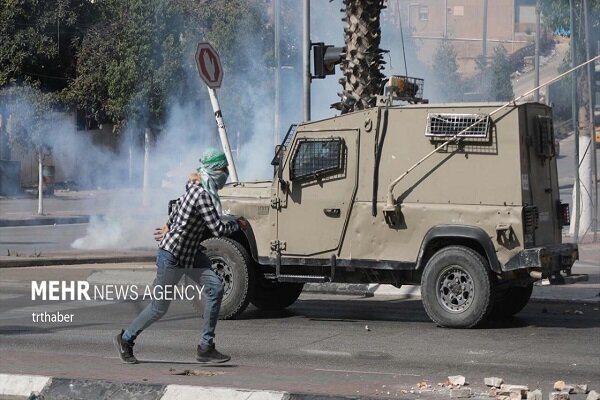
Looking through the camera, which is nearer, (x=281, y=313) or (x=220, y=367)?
(x=220, y=367)

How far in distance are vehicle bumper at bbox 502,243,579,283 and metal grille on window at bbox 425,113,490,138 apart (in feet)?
4.31

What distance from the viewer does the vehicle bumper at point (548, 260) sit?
11430 mm

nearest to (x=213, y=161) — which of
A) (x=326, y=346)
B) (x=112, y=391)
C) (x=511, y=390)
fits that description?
(x=112, y=391)

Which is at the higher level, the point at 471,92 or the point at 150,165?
the point at 471,92

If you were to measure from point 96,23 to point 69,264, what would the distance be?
12.8 meters

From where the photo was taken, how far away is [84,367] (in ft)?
30.6

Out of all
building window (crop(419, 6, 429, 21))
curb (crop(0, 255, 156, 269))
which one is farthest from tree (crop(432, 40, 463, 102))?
curb (crop(0, 255, 156, 269))

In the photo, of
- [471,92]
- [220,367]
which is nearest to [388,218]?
[220,367]

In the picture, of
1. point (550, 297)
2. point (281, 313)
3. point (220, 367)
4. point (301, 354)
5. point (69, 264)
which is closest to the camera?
point (220, 367)

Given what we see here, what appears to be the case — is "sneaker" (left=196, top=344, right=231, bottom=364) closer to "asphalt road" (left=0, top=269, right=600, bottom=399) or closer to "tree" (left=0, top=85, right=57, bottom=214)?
"asphalt road" (left=0, top=269, right=600, bottom=399)

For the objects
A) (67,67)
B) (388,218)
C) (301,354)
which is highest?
(67,67)

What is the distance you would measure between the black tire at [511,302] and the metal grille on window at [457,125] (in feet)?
6.65

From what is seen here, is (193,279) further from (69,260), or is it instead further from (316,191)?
(69,260)

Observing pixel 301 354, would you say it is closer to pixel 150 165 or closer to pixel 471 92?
pixel 150 165
